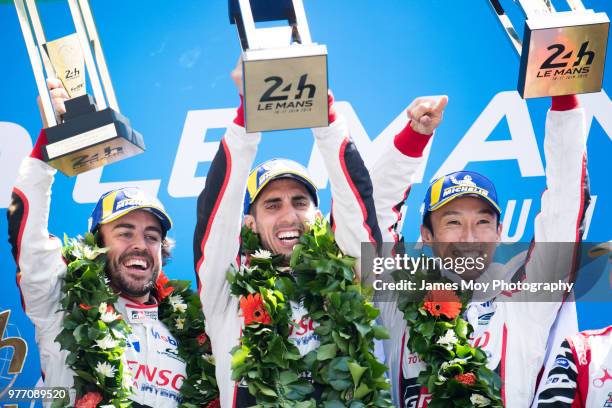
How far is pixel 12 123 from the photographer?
4.32 m

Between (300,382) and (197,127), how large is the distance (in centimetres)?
150

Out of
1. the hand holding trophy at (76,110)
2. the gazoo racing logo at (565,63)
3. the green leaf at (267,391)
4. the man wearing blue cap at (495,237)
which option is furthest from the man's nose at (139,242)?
the gazoo racing logo at (565,63)

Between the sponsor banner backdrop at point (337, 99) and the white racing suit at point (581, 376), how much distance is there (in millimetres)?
1004

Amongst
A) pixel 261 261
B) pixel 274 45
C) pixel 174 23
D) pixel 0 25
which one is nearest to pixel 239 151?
pixel 261 261

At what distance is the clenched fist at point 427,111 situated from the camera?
135 inches

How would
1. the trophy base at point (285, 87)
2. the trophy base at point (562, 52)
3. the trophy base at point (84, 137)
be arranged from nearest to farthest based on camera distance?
the trophy base at point (285, 87) < the trophy base at point (562, 52) < the trophy base at point (84, 137)

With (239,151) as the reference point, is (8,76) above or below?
above

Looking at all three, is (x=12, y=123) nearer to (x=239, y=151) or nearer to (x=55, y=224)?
(x=55, y=224)

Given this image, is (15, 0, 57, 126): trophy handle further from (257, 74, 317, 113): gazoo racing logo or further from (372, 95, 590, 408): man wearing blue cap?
(372, 95, 590, 408): man wearing blue cap

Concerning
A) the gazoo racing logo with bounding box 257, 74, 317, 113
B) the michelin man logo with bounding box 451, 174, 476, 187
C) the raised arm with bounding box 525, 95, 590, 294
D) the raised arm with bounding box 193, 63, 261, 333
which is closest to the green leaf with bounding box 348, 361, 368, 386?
the raised arm with bounding box 193, 63, 261, 333

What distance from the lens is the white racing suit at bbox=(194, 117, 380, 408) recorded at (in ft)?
11.0

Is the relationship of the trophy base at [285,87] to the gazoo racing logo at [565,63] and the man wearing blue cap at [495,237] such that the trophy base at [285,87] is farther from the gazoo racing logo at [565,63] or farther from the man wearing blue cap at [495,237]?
the man wearing blue cap at [495,237]

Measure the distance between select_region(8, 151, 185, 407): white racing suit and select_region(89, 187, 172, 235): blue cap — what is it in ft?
0.86

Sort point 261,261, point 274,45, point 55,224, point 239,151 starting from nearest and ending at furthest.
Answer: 1. point 274,45
2. point 239,151
3. point 261,261
4. point 55,224
